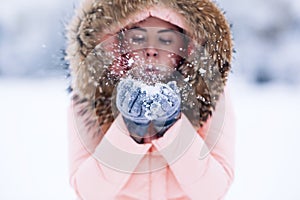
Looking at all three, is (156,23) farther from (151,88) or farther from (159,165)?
(159,165)

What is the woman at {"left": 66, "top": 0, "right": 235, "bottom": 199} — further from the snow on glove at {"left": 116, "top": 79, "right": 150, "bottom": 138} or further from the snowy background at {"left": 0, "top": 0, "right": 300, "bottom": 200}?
the snowy background at {"left": 0, "top": 0, "right": 300, "bottom": 200}

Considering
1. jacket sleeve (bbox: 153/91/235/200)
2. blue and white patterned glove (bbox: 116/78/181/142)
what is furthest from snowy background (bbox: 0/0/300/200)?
blue and white patterned glove (bbox: 116/78/181/142)

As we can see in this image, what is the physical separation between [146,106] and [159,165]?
102 mm

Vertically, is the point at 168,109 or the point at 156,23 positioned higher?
the point at 156,23

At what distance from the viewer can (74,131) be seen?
2.89 feet

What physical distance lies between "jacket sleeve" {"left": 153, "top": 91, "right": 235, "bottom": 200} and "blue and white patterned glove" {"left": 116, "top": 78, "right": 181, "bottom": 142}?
2 centimetres

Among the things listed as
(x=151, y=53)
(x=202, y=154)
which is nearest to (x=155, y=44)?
(x=151, y=53)

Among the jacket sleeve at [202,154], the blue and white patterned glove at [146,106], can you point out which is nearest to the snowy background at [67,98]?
the jacket sleeve at [202,154]

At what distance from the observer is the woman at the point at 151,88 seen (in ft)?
2.61

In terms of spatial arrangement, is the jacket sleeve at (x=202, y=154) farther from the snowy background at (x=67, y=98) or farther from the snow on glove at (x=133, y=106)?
the snowy background at (x=67, y=98)

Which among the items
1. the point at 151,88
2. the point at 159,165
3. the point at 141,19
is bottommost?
the point at 159,165

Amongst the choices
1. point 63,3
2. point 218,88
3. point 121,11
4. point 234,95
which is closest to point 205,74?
point 218,88

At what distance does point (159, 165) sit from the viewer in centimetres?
83

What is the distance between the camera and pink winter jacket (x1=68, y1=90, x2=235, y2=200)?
2.60 ft
